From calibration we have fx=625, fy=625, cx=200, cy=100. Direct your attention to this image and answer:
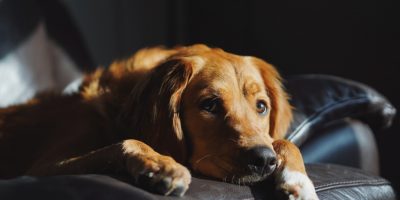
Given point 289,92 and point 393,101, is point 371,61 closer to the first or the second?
point 393,101

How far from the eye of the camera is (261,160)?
1.70 meters

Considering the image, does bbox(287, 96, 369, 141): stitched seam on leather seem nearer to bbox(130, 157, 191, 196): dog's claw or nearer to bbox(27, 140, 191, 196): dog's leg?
bbox(27, 140, 191, 196): dog's leg

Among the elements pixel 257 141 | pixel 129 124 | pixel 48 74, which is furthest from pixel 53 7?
pixel 257 141

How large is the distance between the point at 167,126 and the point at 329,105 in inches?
30.4

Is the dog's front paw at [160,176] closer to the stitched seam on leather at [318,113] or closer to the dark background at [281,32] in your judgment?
the stitched seam on leather at [318,113]

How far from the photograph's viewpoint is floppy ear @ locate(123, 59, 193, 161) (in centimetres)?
197

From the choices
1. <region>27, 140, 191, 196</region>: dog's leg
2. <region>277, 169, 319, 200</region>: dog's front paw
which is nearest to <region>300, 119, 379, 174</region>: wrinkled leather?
<region>277, 169, 319, 200</region>: dog's front paw

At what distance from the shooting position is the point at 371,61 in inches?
143

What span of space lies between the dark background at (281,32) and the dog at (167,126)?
1.39 meters

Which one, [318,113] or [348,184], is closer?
[348,184]

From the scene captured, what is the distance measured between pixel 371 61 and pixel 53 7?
5.97 ft

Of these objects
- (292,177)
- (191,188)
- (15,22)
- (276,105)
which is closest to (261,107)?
(276,105)

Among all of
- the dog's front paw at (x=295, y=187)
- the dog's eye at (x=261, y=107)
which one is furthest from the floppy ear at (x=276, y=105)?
the dog's front paw at (x=295, y=187)

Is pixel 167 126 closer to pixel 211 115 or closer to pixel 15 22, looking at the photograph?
pixel 211 115
